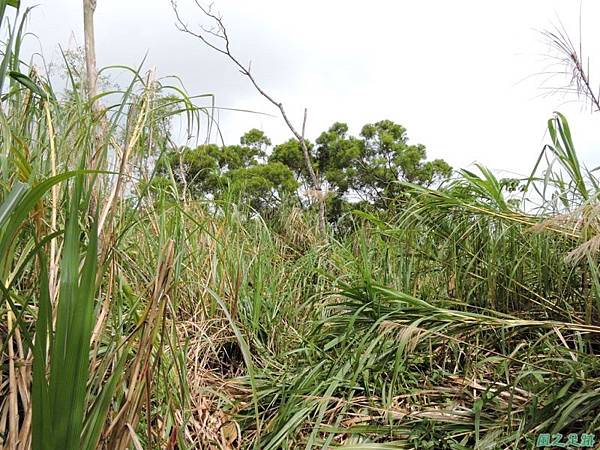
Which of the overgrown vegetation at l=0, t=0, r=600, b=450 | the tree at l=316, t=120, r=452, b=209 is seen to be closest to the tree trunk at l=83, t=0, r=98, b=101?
the overgrown vegetation at l=0, t=0, r=600, b=450

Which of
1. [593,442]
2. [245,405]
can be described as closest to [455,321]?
[593,442]

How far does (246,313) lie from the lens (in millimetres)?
1906

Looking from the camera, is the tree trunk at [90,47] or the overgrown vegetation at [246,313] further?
the tree trunk at [90,47]

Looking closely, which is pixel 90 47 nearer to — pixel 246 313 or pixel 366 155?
pixel 246 313

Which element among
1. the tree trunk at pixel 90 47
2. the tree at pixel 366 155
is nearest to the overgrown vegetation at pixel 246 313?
the tree trunk at pixel 90 47

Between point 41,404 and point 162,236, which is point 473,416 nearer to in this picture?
point 162,236

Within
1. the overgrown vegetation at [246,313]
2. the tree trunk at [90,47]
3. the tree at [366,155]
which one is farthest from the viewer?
the tree at [366,155]

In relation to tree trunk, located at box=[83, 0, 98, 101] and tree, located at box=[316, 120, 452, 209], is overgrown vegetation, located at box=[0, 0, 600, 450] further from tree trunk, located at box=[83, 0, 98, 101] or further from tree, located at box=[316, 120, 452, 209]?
tree, located at box=[316, 120, 452, 209]

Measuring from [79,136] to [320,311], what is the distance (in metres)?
1.11

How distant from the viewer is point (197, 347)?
1533 mm

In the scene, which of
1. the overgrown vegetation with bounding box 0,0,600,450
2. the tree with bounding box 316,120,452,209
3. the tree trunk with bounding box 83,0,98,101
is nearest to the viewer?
the overgrown vegetation with bounding box 0,0,600,450

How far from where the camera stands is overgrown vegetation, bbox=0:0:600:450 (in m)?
0.76

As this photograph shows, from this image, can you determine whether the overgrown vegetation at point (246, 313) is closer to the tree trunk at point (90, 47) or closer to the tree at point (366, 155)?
the tree trunk at point (90, 47)

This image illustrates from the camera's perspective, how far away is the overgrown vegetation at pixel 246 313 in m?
0.76
